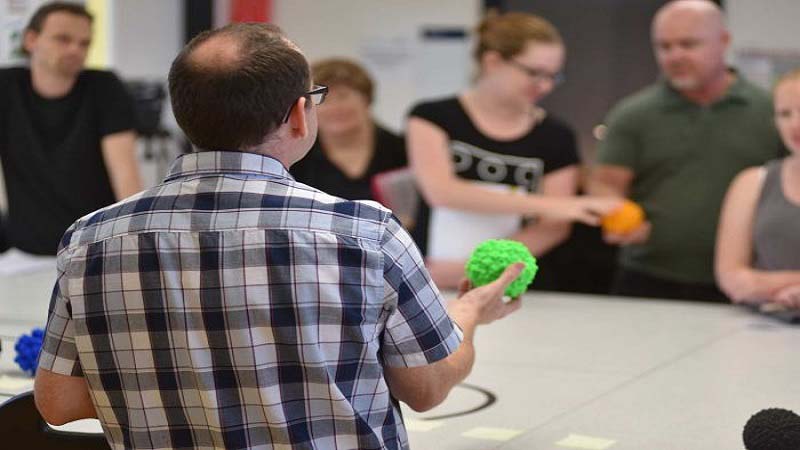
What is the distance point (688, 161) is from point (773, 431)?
1898 mm

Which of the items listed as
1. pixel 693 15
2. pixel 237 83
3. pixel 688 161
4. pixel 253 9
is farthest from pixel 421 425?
pixel 253 9

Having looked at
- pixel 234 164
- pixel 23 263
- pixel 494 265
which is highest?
pixel 234 164

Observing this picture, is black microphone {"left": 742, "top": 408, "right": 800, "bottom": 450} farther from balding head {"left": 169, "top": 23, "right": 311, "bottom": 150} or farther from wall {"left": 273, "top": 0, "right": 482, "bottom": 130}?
wall {"left": 273, "top": 0, "right": 482, "bottom": 130}

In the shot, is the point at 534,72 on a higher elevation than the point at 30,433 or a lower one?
higher

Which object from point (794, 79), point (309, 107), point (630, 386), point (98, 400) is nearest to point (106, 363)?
point (98, 400)

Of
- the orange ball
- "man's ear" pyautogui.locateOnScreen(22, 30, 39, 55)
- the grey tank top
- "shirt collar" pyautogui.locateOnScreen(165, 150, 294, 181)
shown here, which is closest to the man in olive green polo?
the orange ball

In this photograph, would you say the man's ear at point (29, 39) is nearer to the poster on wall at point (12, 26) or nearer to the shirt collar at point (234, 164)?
the poster on wall at point (12, 26)

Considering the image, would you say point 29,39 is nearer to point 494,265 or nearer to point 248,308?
point 494,265

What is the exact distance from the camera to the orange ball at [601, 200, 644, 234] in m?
3.36

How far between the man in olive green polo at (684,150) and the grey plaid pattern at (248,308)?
2.14 metres

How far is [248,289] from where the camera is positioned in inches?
57.8

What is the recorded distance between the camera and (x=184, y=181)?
5.04ft

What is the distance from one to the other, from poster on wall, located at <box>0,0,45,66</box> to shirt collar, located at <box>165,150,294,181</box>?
7.99 ft

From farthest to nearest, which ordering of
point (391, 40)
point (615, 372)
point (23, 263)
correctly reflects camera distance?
point (391, 40)
point (23, 263)
point (615, 372)
